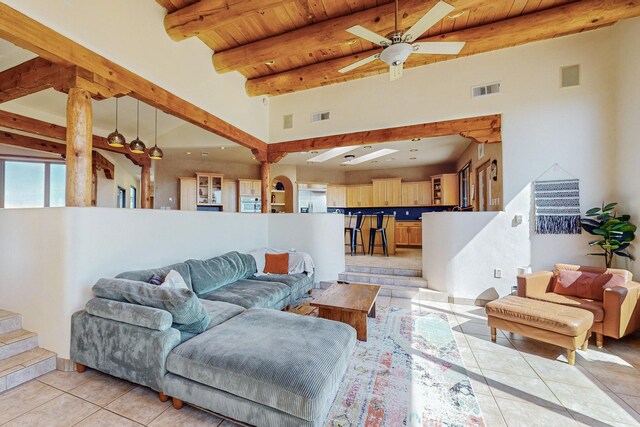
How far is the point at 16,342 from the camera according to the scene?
7.89ft

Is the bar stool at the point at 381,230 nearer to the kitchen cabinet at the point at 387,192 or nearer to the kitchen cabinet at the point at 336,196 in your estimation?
→ the kitchen cabinet at the point at 387,192

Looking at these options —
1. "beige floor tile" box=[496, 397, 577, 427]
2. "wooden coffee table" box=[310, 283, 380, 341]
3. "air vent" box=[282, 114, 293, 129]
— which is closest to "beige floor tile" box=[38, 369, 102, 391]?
"wooden coffee table" box=[310, 283, 380, 341]

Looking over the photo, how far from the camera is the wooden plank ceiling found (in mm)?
→ 3184

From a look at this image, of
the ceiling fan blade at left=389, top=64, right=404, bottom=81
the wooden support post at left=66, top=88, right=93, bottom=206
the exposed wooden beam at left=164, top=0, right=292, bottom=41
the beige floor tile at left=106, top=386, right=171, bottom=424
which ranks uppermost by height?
the exposed wooden beam at left=164, top=0, right=292, bottom=41

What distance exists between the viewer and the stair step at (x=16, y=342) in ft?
7.66

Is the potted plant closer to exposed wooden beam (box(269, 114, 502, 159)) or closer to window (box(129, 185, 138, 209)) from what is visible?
exposed wooden beam (box(269, 114, 502, 159))

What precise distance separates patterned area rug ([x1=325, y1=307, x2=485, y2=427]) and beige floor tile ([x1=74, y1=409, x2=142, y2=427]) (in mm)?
1340

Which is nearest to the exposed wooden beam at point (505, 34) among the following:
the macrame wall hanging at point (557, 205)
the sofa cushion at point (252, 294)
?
the macrame wall hanging at point (557, 205)

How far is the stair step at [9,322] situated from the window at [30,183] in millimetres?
6364

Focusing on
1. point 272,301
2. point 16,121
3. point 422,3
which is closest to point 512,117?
point 422,3

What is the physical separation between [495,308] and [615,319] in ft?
3.42

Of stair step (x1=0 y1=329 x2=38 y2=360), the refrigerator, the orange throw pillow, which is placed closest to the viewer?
stair step (x1=0 y1=329 x2=38 y2=360)

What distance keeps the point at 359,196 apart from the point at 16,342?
8.22 meters

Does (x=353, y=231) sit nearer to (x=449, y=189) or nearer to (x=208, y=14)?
(x=449, y=189)
